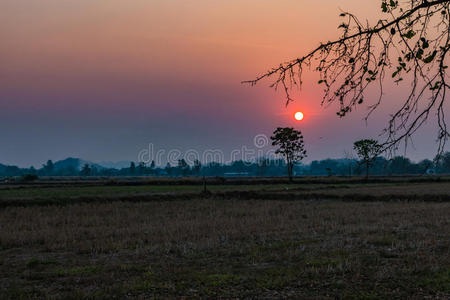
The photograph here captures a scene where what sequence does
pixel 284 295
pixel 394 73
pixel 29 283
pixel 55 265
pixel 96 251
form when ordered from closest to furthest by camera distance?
pixel 394 73 < pixel 284 295 < pixel 29 283 < pixel 55 265 < pixel 96 251

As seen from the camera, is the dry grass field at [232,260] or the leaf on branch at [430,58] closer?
the leaf on branch at [430,58]

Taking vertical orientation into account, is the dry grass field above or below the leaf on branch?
below

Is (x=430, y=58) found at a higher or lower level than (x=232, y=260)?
higher

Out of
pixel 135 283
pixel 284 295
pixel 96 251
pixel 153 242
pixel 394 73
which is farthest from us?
pixel 153 242

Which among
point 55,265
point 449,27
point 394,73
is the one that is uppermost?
point 449,27

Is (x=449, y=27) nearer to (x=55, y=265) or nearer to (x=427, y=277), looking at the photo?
(x=427, y=277)

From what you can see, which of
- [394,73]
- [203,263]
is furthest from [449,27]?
[203,263]

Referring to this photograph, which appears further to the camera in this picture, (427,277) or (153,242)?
(153,242)

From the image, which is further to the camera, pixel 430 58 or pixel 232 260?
pixel 232 260

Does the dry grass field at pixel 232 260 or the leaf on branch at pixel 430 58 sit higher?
the leaf on branch at pixel 430 58

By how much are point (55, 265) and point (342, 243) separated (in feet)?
31.6

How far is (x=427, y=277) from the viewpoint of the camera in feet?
33.8

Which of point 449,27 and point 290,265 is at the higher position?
point 449,27

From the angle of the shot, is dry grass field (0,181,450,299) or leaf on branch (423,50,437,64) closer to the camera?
leaf on branch (423,50,437,64)
